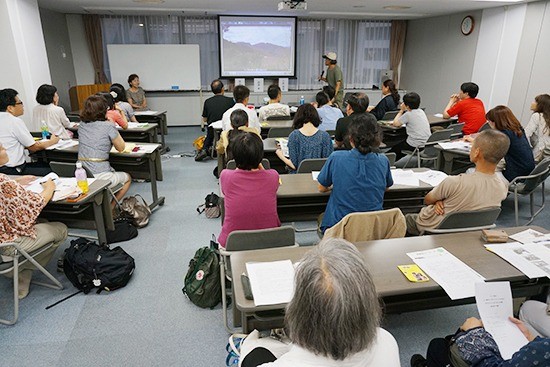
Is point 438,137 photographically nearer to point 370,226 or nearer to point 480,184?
point 480,184

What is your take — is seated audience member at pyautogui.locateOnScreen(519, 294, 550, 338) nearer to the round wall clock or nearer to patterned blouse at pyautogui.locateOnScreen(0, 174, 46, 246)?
patterned blouse at pyautogui.locateOnScreen(0, 174, 46, 246)

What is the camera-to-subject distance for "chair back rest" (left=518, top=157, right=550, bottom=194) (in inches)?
141

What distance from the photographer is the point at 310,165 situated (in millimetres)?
3404

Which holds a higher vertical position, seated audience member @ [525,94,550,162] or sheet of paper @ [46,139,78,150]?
seated audience member @ [525,94,550,162]

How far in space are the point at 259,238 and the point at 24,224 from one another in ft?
5.68

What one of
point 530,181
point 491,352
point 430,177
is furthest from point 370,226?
point 530,181

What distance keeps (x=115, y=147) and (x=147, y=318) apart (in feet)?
6.47

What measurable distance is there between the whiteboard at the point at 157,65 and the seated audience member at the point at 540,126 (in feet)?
22.9

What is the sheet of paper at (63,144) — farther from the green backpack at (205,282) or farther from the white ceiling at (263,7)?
the white ceiling at (263,7)

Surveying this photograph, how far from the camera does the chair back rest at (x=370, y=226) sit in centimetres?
201

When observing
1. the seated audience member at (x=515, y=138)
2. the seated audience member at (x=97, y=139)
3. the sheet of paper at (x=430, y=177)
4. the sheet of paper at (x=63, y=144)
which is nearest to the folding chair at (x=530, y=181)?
the seated audience member at (x=515, y=138)

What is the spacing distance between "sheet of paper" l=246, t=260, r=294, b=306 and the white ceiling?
6066 mm

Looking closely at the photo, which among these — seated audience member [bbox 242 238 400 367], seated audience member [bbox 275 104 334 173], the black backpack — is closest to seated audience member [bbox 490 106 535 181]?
seated audience member [bbox 275 104 334 173]

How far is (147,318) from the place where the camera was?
2547mm
